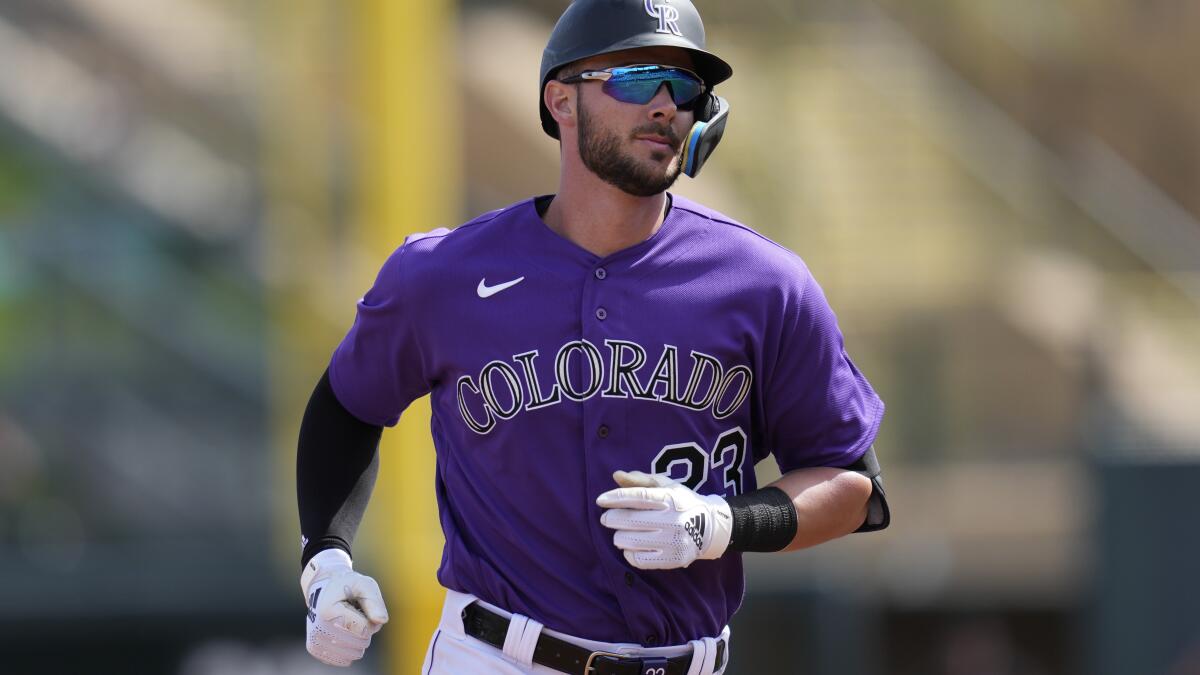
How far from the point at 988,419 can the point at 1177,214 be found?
2.33m

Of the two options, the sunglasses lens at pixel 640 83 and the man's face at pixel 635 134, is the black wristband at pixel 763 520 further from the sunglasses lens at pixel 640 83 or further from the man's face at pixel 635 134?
the sunglasses lens at pixel 640 83

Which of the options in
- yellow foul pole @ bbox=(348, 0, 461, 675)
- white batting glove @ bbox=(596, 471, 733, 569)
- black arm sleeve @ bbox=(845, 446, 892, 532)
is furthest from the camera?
yellow foul pole @ bbox=(348, 0, 461, 675)

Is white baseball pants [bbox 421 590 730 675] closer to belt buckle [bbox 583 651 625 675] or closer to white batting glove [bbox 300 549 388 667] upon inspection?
belt buckle [bbox 583 651 625 675]

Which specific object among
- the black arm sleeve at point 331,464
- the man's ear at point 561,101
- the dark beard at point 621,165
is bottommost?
the black arm sleeve at point 331,464

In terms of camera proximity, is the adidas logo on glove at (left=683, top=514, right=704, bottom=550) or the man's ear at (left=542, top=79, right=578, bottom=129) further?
the man's ear at (left=542, top=79, right=578, bottom=129)

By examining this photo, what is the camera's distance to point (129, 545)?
8.18 metres

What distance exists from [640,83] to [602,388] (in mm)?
560

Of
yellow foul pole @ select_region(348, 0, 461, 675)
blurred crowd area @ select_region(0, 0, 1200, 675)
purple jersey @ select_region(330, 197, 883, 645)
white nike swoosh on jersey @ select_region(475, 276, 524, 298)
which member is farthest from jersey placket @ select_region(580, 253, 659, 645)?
blurred crowd area @ select_region(0, 0, 1200, 675)

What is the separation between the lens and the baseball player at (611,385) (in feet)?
10.2

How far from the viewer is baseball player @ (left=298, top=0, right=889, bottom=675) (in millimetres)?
3102

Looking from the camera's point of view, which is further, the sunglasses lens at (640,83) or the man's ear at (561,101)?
the man's ear at (561,101)

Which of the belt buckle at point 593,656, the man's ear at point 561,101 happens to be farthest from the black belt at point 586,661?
the man's ear at point 561,101

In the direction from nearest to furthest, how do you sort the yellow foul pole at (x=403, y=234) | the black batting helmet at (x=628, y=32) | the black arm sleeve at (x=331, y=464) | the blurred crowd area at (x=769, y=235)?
the black batting helmet at (x=628, y=32), the black arm sleeve at (x=331, y=464), the yellow foul pole at (x=403, y=234), the blurred crowd area at (x=769, y=235)

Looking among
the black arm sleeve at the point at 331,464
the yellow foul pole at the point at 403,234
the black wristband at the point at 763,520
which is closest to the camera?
the black wristband at the point at 763,520
